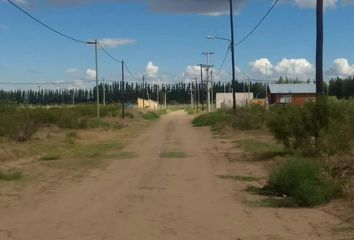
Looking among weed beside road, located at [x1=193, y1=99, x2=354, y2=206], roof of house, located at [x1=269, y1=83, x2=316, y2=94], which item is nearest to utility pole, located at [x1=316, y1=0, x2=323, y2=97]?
weed beside road, located at [x1=193, y1=99, x2=354, y2=206]

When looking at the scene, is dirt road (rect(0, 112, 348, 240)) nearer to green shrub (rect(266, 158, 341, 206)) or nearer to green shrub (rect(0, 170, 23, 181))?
green shrub (rect(266, 158, 341, 206))

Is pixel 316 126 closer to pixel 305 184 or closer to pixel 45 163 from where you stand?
pixel 305 184

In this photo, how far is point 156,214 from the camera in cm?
1130

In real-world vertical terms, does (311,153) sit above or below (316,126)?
below

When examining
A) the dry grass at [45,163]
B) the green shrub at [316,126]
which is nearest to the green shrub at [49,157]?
the dry grass at [45,163]

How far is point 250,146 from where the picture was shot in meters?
28.0

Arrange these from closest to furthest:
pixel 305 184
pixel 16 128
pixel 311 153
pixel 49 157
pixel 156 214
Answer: pixel 156 214 → pixel 305 184 → pixel 311 153 → pixel 49 157 → pixel 16 128

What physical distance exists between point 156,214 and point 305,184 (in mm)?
3266

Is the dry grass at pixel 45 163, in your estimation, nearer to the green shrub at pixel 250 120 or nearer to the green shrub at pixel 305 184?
the green shrub at pixel 305 184

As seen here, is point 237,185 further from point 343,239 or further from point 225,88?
point 225,88

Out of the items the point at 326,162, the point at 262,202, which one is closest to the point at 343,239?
the point at 262,202

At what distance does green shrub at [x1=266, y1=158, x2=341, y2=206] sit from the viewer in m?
12.2

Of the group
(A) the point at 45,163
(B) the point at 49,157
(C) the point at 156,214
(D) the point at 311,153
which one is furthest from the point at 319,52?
(C) the point at 156,214

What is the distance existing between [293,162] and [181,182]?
12.5 ft
